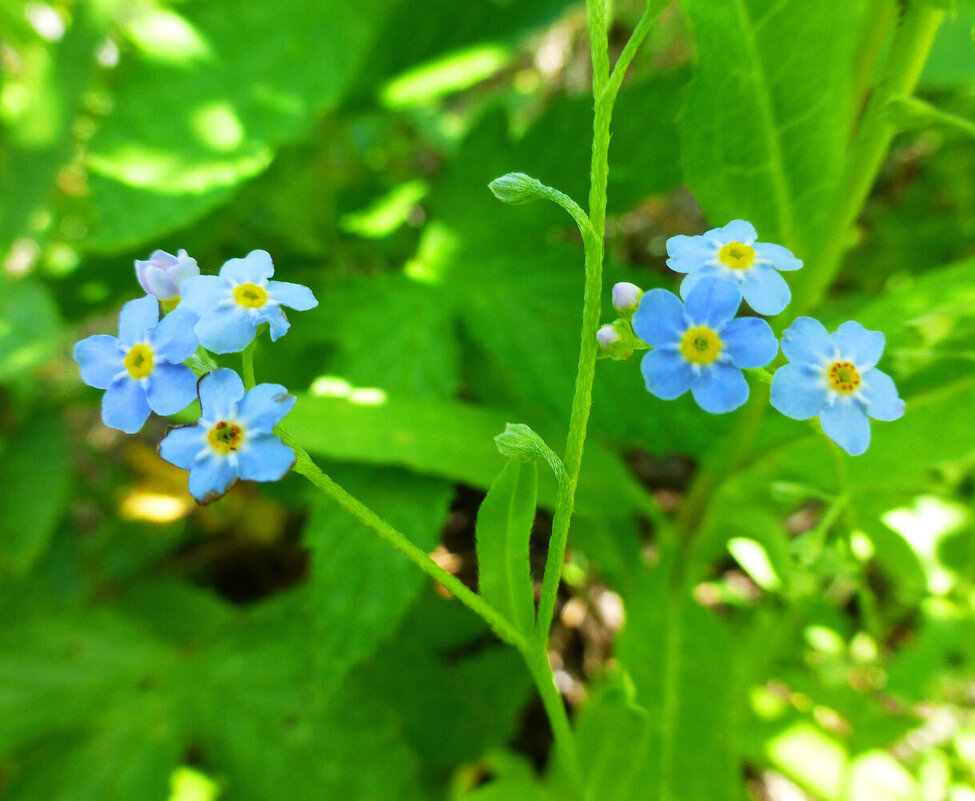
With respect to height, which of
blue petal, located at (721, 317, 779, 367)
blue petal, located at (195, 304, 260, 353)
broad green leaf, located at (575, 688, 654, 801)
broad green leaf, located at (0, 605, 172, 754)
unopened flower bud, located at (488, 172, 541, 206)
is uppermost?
unopened flower bud, located at (488, 172, 541, 206)

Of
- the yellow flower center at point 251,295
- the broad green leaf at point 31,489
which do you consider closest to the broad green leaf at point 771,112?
the yellow flower center at point 251,295

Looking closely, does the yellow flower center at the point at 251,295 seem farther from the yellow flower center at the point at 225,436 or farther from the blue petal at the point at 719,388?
the blue petal at the point at 719,388

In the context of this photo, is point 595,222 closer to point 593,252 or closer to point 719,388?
point 593,252

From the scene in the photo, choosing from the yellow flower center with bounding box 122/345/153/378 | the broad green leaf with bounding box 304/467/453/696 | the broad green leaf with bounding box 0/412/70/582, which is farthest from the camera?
the broad green leaf with bounding box 0/412/70/582

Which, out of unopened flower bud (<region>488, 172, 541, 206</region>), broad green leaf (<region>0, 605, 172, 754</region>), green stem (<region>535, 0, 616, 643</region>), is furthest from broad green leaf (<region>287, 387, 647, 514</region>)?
broad green leaf (<region>0, 605, 172, 754</region>)

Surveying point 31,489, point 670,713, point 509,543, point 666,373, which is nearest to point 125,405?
point 509,543

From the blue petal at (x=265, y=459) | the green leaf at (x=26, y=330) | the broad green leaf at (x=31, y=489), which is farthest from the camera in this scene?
the broad green leaf at (x=31, y=489)

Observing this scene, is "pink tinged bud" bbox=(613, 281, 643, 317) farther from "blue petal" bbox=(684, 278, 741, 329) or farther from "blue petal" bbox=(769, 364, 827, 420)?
"blue petal" bbox=(769, 364, 827, 420)
